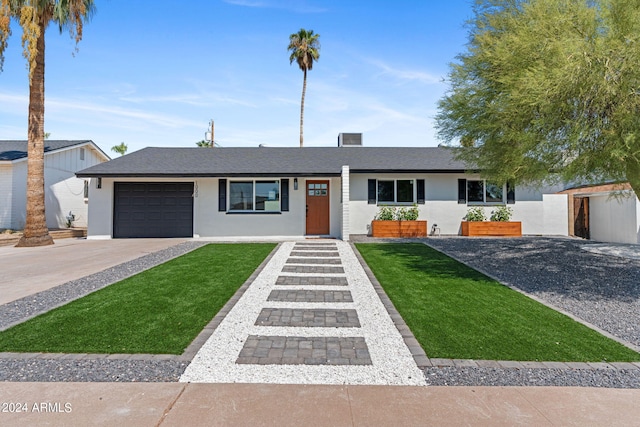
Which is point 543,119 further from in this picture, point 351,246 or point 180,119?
point 180,119

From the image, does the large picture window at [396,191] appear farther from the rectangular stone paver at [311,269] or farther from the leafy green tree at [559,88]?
the rectangular stone paver at [311,269]

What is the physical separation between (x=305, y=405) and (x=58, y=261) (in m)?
9.42

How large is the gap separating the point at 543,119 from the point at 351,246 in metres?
6.76

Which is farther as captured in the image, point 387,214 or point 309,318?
point 387,214

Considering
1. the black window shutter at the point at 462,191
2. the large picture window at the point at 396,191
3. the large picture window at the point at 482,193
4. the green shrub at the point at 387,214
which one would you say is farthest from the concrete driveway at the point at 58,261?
the large picture window at the point at 482,193

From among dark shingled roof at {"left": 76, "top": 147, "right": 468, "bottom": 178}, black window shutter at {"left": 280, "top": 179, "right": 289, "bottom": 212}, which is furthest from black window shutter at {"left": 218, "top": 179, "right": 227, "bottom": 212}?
black window shutter at {"left": 280, "top": 179, "right": 289, "bottom": 212}

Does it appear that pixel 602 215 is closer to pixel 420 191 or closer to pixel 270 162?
pixel 420 191

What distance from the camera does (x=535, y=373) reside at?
10.0 ft

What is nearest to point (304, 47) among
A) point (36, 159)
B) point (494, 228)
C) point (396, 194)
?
point (396, 194)

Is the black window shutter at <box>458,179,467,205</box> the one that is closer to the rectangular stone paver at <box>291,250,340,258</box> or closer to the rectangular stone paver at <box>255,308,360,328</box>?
the rectangular stone paver at <box>291,250,340,258</box>

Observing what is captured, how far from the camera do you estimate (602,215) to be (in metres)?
12.9

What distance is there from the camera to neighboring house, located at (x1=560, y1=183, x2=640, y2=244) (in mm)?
11523

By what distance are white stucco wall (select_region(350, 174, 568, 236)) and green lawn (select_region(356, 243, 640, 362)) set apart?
7146mm

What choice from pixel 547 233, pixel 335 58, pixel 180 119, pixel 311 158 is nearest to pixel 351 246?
pixel 311 158
